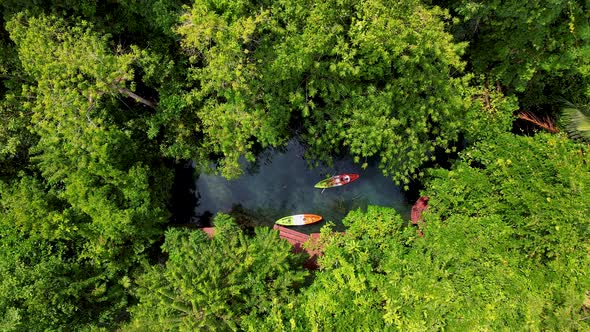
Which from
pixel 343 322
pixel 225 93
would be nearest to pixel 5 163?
pixel 225 93

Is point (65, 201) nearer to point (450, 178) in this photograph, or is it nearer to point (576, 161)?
point (450, 178)

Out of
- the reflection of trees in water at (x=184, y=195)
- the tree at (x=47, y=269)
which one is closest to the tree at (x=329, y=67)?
the reflection of trees in water at (x=184, y=195)

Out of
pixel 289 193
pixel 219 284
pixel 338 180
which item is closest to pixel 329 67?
pixel 338 180

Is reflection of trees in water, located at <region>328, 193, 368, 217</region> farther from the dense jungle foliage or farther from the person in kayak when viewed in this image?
the dense jungle foliage

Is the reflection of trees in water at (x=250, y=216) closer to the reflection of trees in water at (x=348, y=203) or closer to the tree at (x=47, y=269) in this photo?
the reflection of trees in water at (x=348, y=203)

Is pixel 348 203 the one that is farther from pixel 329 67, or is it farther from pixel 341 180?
pixel 329 67

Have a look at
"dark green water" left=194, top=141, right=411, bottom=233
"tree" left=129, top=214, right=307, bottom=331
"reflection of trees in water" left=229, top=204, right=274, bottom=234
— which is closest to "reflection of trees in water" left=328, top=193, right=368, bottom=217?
"dark green water" left=194, top=141, right=411, bottom=233
